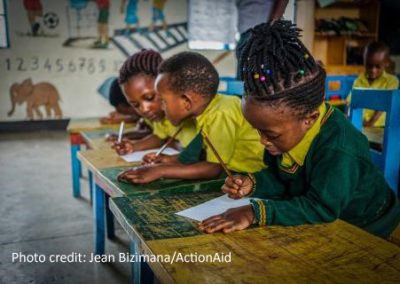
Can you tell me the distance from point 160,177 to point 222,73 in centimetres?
585

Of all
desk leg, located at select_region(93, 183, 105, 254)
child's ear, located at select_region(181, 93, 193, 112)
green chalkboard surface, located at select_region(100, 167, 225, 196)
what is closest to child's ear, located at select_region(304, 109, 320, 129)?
green chalkboard surface, located at select_region(100, 167, 225, 196)

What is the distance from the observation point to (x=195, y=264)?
64cm

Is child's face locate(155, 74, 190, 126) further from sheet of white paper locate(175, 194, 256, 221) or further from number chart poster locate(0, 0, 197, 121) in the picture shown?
number chart poster locate(0, 0, 197, 121)

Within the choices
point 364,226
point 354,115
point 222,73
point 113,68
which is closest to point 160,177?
point 364,226

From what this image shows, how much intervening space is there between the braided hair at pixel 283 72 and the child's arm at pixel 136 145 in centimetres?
93

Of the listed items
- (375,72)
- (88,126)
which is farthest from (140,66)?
(375,72)

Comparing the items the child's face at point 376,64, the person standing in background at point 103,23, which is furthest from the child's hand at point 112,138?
the person standing in background at point 103,23

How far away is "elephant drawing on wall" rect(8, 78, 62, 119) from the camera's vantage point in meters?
5.82

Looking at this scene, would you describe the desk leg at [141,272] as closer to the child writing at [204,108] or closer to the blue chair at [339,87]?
the child writing at [204,108]

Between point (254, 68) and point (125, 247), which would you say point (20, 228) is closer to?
point (125, 247)

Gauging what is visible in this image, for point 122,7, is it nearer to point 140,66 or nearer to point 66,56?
point 66,56

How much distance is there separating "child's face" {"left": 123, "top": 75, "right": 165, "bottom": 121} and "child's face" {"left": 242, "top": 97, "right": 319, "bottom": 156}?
90 centimetres

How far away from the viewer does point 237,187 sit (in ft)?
3.25

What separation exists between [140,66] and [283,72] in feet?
3.49
